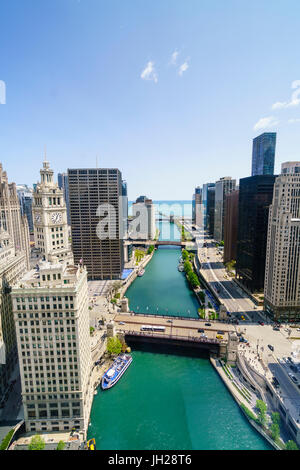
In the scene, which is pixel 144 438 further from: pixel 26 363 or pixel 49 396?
pixel 26 363

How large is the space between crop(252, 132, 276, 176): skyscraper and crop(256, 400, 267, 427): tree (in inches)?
2624

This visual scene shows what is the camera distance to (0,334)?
70.0 ft

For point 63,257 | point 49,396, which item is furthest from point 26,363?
point 63,257

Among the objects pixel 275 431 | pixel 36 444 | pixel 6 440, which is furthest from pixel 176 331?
pixel 6 440

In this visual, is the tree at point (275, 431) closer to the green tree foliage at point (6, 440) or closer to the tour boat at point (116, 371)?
the tour boat at point (116, 371)

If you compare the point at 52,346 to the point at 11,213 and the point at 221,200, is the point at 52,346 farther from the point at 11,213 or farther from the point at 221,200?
the point at 221,200

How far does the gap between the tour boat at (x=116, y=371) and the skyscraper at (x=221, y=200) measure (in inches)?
2552

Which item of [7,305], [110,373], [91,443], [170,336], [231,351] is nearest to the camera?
[91,443]

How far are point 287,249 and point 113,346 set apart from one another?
25.9 meters

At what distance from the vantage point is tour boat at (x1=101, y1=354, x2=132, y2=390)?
77.6 feet

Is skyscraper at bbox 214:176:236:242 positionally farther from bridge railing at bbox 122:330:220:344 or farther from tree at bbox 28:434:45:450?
tree at bbox 28:434:45:450

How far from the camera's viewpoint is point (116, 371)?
2503 cm

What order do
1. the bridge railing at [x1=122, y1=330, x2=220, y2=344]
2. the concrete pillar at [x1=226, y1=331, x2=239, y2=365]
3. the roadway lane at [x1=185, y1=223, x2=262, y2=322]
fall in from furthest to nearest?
1. the roadway lane at [x1=185, y1=223, x2=262, y2=322]
2. the bridge railing at [x1=122, y1=330, x2=220, y2=344]
3. the concrete pillar at [x1=226, y1=331, x2=239, y2=365]

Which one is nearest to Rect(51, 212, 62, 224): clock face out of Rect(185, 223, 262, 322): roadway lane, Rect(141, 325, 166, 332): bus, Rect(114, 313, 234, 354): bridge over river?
Rect(114, 313, 234, 354): bridge over river
